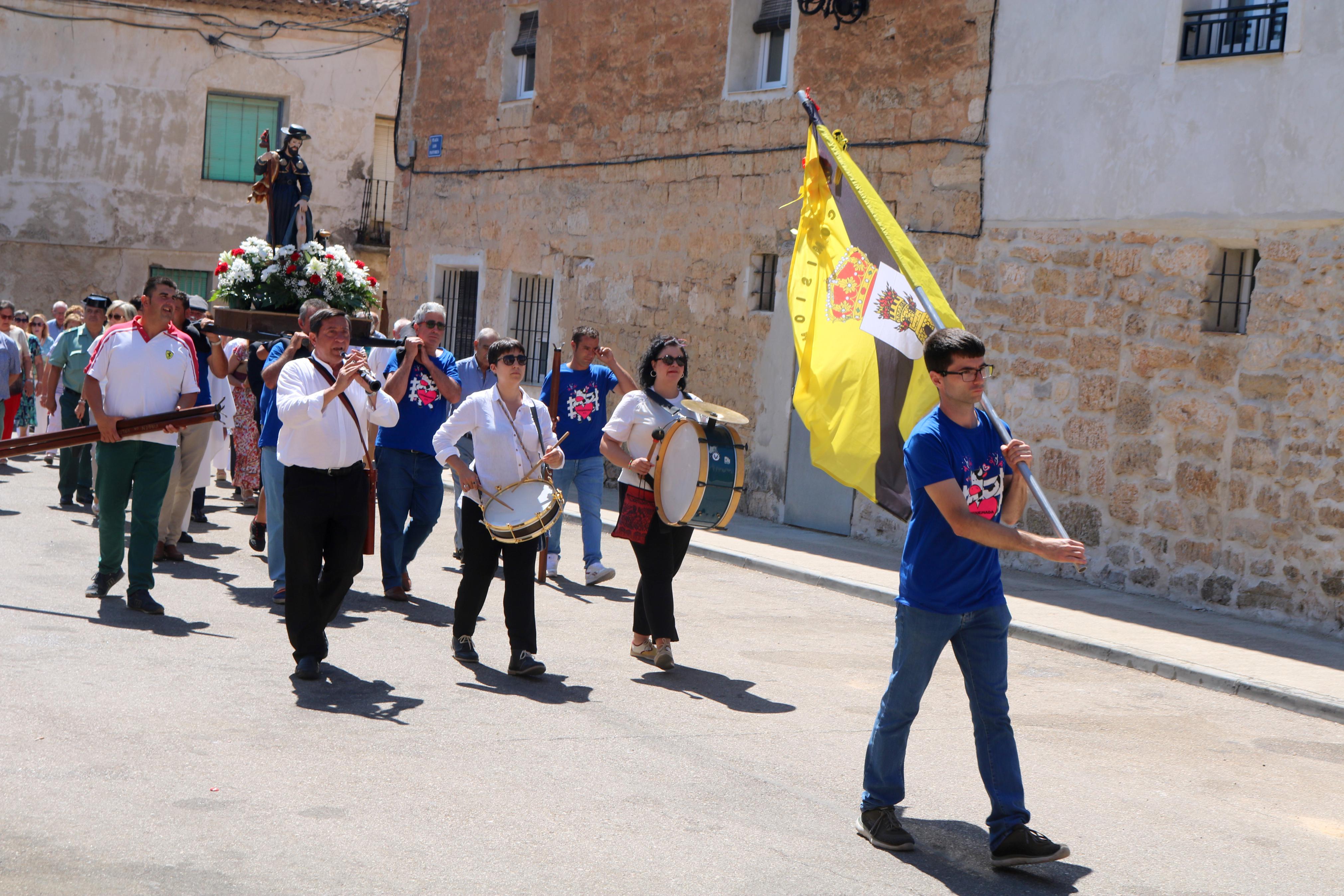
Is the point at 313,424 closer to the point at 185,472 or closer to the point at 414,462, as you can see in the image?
the point at 414,462

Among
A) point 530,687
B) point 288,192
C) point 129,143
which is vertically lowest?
point 530,687

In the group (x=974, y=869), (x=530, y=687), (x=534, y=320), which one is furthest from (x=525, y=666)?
(x=534, y=320)

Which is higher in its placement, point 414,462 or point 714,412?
point 714,412

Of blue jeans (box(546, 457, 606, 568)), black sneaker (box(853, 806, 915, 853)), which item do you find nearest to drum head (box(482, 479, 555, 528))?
black sneaker (box(853, 806, 915, 853))

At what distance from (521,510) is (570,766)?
1844mm

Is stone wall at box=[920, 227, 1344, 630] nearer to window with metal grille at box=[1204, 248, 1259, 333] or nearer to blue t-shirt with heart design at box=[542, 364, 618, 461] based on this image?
window with metal grille at box=[1204, 248, 1259, 333]

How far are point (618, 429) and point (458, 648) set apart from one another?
1468mm

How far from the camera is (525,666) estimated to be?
279 inches

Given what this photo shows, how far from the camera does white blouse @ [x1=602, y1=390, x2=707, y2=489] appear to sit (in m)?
7.66

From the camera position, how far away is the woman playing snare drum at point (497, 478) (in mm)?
7191

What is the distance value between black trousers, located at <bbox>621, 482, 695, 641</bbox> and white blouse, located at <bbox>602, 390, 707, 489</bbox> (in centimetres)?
21

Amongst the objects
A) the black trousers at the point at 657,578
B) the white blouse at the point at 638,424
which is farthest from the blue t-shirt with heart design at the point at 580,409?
the black trousers at the point at 657,578

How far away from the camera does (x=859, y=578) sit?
10.9 metres

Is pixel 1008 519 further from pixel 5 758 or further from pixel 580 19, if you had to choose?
pixel 580 19
